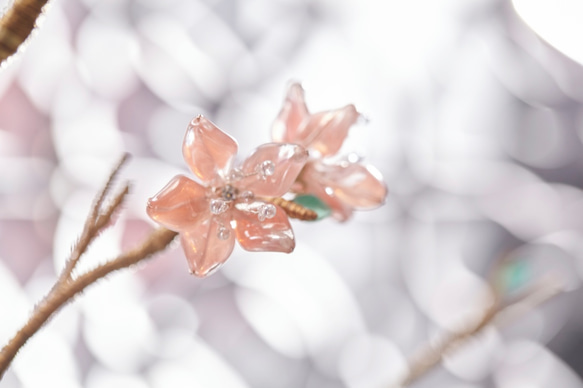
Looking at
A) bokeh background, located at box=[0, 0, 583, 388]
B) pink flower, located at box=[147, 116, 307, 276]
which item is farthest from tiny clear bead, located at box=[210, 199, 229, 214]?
bokeh background, located at box=[0, 0, 583, 388]

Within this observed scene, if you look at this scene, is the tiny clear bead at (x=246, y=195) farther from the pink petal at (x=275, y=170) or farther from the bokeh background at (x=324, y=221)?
the bokeh background at (x=324, y=221)

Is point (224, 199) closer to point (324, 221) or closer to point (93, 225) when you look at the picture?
point (93, 225)

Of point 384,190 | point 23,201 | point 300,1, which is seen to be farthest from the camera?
point 300,1

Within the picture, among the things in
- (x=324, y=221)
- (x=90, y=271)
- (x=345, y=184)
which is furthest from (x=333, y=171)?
(x=324, y=221)

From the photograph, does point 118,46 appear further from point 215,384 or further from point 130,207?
point 215,384

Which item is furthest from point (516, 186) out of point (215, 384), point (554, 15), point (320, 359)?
point (215, 384)

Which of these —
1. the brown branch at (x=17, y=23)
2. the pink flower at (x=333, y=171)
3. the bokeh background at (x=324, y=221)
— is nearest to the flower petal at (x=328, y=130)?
the pink flower at (x=333, y=171)
